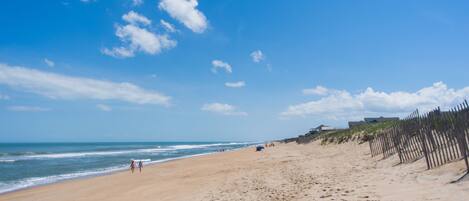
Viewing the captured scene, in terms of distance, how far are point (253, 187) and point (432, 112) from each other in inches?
234

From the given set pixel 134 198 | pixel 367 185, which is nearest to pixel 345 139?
pixel 134 198

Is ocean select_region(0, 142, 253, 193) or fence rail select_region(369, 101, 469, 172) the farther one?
ocean select_region(0, 142, 253, 193)

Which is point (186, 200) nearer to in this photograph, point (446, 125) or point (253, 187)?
point (253, 187)

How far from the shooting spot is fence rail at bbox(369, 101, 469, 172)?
9133 mm

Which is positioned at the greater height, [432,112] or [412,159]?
[432,112]

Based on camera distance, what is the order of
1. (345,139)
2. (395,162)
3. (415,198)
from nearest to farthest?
(415,198) → (395,162) → (345,139)

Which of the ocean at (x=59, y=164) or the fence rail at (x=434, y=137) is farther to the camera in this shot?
the ocean at (x=59, y=164)

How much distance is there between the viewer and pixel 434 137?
1162 cm

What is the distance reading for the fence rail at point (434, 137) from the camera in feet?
30.0

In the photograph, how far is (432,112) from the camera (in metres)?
11.9

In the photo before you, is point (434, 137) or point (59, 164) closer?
point (434, 137)

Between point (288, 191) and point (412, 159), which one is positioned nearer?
point (288, 191)

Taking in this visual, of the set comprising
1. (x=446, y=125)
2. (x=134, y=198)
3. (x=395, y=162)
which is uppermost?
(x=446, y=125)

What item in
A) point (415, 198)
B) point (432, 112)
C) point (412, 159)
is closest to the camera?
point (415, 198)
